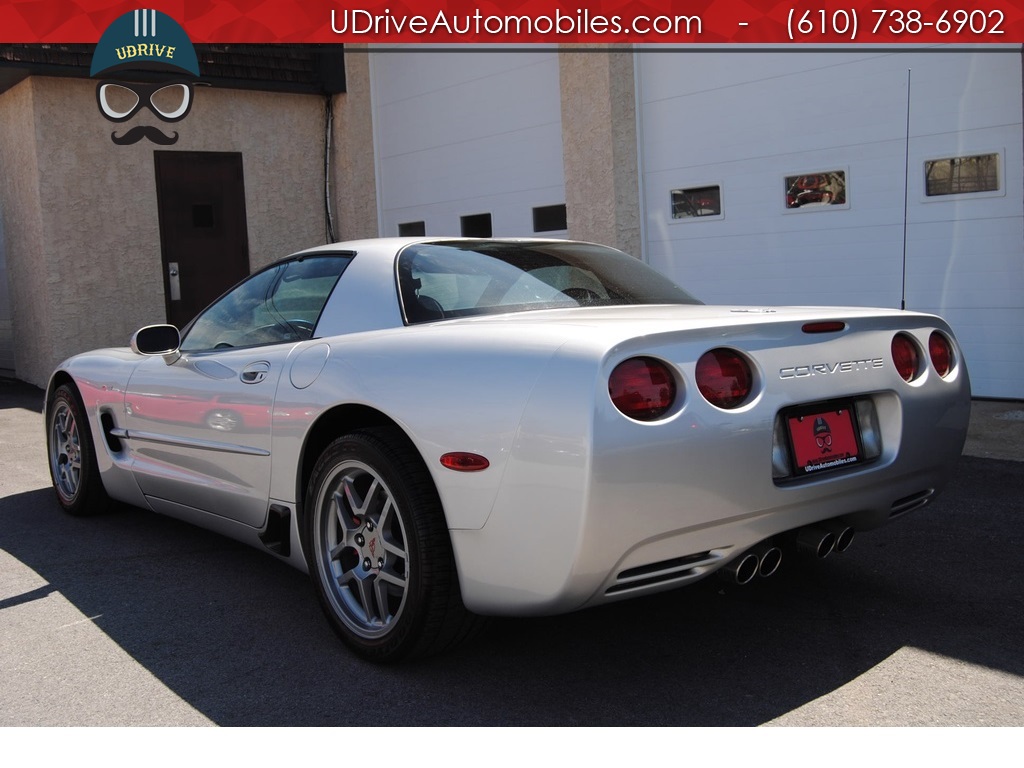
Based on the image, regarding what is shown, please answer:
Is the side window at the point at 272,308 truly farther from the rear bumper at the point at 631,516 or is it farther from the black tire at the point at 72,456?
the rear bumper at the point at 631,516

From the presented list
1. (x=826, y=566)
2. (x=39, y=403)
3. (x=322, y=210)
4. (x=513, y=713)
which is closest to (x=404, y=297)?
(x=513, y=713)

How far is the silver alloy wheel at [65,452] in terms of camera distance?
5066 mm

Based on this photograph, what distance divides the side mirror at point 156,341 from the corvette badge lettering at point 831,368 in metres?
2.61

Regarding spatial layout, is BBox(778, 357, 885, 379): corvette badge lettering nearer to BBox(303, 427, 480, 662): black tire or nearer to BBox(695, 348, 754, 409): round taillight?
BBox(695, 348, 754, 409): round taillight

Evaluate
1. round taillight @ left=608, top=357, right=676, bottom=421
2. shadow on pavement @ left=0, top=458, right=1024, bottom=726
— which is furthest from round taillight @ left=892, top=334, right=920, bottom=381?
round taillight @ left=608, top=357, right=676, bottom=421

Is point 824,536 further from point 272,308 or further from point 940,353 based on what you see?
point 272,308

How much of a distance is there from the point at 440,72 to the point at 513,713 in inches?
415

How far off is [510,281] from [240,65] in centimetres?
Answer: 1032

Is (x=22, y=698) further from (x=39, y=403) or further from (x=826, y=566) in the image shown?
(x=39, y=403)

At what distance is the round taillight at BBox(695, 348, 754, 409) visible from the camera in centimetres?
268

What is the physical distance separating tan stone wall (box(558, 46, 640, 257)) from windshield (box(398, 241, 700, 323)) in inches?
240

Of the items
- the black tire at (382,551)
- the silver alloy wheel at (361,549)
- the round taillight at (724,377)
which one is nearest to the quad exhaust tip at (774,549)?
the round taillight at (724,377)

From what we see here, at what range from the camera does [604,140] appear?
32.3 ft
